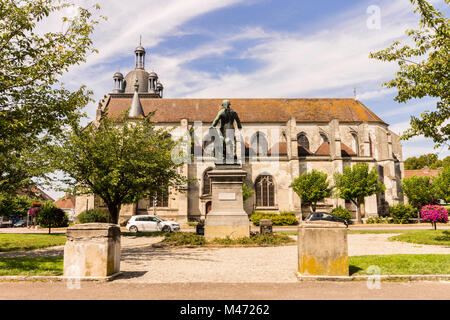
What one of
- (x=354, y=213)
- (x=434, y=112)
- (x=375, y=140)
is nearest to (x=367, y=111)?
(x=375, y=140)

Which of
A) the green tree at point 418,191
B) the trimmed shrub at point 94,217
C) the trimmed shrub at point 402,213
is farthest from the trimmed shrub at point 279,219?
the green tree at point 418,191

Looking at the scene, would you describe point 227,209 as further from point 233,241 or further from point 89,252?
point 89,252

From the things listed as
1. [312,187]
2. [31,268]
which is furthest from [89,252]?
[312,187]

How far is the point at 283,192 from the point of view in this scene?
3681 centimetres

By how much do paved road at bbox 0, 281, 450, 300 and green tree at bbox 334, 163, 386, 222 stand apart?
91.0ft

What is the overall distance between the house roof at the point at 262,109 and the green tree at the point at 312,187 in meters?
10.6

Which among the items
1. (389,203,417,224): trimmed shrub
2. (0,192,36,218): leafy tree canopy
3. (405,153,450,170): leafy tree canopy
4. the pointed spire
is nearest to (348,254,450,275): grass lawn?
(389,203,417,224): trimmed shrub

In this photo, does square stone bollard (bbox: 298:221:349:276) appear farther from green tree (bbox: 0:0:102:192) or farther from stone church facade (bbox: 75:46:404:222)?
stone church facade (bbox: 75:46:404:222)

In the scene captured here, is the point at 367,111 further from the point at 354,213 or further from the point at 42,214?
the point at 42,214

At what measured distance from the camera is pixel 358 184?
3234 cm

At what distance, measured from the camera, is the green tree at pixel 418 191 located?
37.3m

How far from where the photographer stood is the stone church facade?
3594cm

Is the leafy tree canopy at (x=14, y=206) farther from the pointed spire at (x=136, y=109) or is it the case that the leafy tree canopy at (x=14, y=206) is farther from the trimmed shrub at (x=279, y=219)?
the trimmed shrub at (x=279, y=219)
